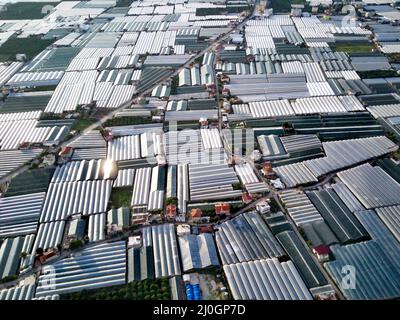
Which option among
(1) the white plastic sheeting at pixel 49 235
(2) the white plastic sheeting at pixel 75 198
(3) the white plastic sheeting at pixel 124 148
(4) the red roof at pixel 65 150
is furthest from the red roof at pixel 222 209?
(4) the red roof at pixel 65 150

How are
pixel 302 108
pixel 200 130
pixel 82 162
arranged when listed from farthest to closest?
pixel 302 108 < pixel 200 130 < pixel 82 162

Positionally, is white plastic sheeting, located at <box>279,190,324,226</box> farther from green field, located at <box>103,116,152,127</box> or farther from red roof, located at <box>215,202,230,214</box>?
green field, located at <box>103,116,152,127</box>

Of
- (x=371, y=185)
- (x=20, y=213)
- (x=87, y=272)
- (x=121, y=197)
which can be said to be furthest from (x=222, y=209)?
(x=20, y=213)

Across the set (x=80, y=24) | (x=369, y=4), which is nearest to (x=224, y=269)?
(x=80, y=24)

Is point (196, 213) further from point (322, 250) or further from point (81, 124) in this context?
point (81, 124)

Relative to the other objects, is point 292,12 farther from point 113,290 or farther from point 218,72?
point 113,290
